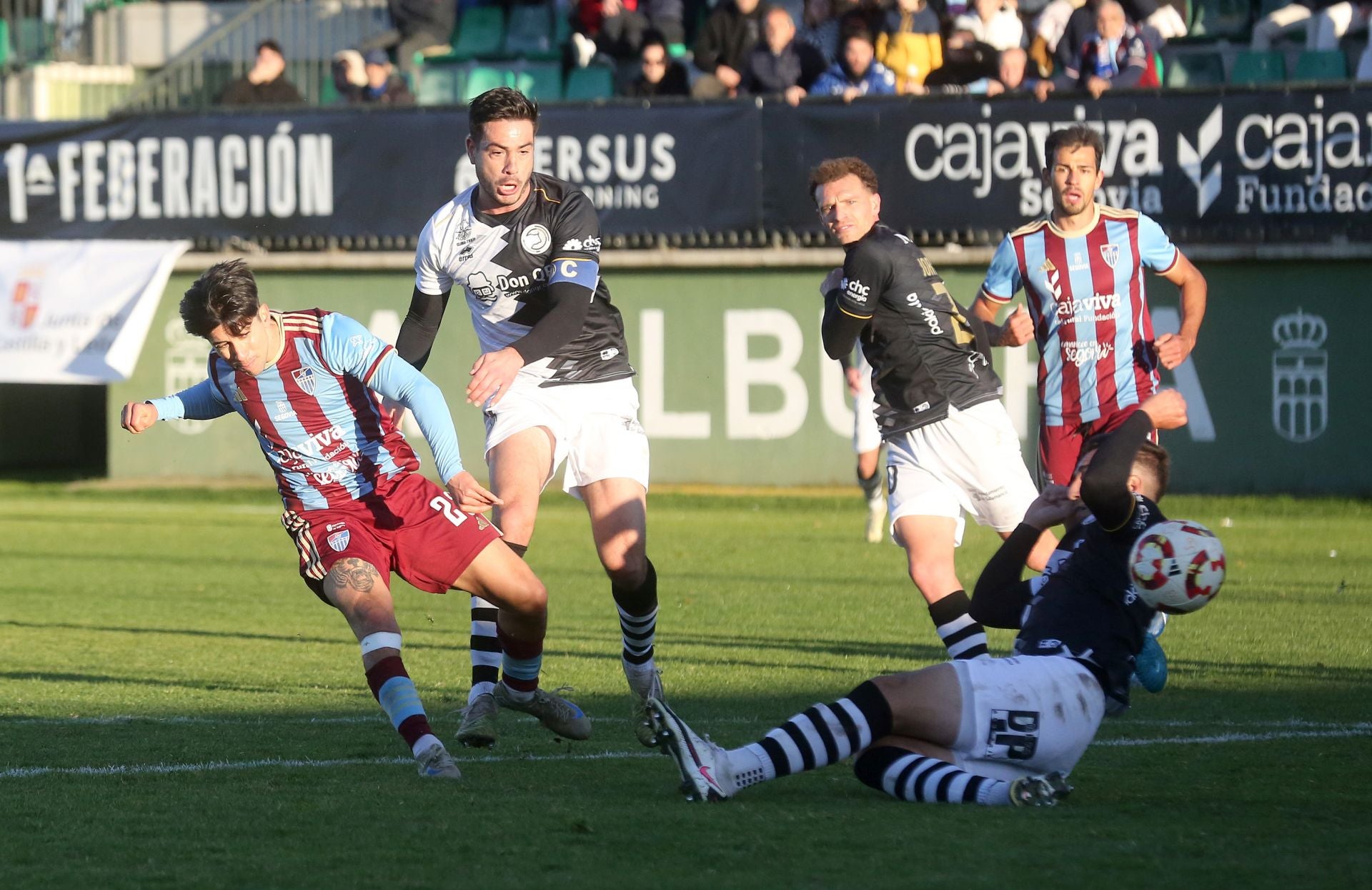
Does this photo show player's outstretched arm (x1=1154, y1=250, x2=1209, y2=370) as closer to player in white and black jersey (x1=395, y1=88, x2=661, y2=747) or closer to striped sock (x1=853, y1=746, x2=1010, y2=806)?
player in white and black jersey (x1=395, y1=88, x2=661, y2=747)

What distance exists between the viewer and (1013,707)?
482 cm

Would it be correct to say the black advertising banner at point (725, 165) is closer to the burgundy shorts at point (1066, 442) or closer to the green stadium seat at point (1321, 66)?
the green stadium seat at point (1321, 66)

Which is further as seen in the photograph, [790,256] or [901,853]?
[790,256]

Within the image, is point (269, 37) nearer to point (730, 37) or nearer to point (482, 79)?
point (482, 79)

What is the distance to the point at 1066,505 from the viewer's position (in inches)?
225

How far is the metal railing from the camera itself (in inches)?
878

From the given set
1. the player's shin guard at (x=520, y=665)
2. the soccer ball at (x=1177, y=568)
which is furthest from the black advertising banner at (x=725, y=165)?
the soccer ball at (x=1177, y=568)

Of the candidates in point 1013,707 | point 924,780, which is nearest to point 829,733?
point 924,780

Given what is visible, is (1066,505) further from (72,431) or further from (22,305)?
(72,431)

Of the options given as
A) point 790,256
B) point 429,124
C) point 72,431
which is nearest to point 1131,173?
point 790,256

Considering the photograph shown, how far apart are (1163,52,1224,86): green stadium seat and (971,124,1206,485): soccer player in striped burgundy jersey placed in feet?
38.3

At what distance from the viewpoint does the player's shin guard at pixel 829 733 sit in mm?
4824

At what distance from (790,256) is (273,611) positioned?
25.2ft

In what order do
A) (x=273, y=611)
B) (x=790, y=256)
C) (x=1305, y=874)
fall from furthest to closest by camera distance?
(x=790, y=256) < (x=273, y=611) < (x=1305, y=874)
